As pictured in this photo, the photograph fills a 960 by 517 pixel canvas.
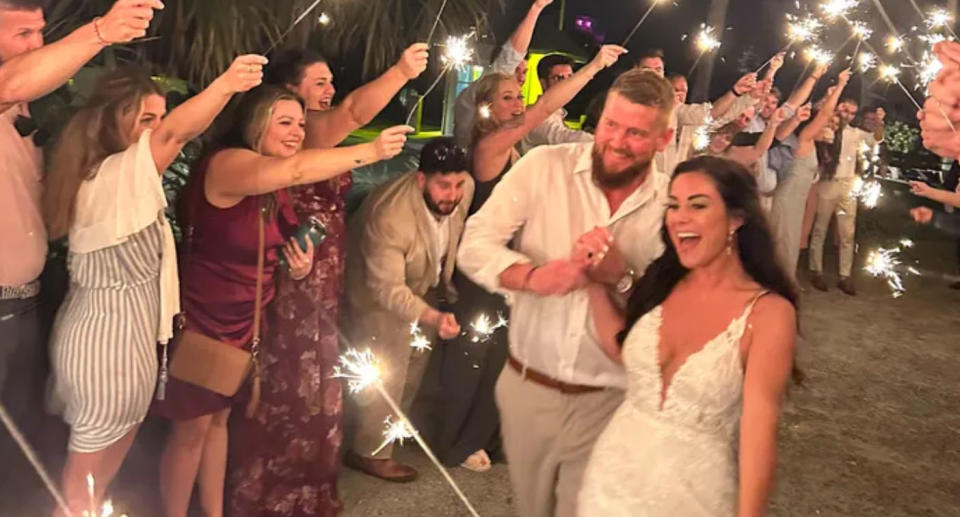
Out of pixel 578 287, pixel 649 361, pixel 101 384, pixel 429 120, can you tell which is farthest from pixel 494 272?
pixel 429 120

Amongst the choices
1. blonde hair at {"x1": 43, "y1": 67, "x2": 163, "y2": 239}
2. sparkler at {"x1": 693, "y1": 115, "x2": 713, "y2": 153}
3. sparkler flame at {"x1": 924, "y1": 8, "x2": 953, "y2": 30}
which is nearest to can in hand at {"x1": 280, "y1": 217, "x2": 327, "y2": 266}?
blonde hair at {"x1": 43, "y1": 67, "x2": 163, "y2": 239}

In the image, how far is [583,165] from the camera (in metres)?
2.31

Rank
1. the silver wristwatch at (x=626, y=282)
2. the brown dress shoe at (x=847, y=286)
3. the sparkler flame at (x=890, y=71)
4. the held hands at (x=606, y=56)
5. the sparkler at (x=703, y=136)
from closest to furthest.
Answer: the silver wristwatch at (x=626, y=282) → the held hands at (x=606, y=56) → the sparkler flame at (x=890, y=71) → the sparkler at (x=703, y=136) → the brown dress shoe at (x=847, y=286)

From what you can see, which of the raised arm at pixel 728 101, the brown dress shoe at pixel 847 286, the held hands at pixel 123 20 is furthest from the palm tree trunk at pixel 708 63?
the held hands at pixel 123 20

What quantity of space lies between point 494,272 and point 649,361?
501 millimetres

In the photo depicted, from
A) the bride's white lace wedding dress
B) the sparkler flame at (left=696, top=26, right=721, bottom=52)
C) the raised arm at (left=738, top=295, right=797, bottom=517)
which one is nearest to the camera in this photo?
the raised arm at (left=738, top=295, right=797, bottom=517)

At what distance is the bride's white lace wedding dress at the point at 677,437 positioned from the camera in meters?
1.86

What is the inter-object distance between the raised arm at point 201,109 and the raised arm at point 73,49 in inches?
11.0

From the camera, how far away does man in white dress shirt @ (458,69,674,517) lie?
219 centimetres

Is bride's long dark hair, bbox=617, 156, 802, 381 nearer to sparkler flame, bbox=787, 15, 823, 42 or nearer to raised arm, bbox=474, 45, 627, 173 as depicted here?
raised arm, bbox=474, 45, 627, 173

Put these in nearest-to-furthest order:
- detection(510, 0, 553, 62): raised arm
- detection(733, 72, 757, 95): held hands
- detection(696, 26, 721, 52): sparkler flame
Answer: detection(510, 0, 553, 62): raised arm < detection(733, 72, 757, 95): held hands < detection(696, 26, 721, 52): sparkler flame

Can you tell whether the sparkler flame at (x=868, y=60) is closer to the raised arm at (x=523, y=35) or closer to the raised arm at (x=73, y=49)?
the raised arm at (x=523, y=35)

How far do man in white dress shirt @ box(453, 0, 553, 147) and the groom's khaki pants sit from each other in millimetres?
1583

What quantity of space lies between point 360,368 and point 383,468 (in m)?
0.47
